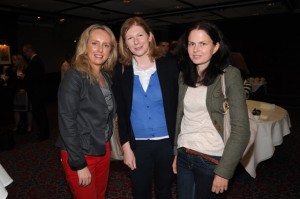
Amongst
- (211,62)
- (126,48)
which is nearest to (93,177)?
(126,48)

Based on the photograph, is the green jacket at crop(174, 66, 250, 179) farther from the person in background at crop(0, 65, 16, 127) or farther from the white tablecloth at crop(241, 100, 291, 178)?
the person in background at crop(0, 65, 16, 127)

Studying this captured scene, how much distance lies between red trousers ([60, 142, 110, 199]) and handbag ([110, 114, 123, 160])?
99 mm

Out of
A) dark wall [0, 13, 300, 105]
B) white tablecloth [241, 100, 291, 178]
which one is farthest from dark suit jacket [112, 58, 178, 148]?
dark wall [0, 13, 300, 105]

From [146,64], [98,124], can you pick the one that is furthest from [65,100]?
[146,64]

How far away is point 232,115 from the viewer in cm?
137

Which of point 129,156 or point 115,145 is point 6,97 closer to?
point 115,145

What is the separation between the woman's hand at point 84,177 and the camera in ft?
5.08

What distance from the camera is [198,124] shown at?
1502 millimetres

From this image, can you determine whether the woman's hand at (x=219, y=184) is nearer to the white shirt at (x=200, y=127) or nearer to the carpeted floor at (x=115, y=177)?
the white shirt at (x=200, y=127)

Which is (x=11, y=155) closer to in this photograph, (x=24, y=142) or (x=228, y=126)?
(x=24, y=142)

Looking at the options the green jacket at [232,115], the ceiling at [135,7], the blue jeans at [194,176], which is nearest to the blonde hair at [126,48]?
the green jacket at [232,115]

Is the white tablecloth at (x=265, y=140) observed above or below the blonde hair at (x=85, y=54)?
below

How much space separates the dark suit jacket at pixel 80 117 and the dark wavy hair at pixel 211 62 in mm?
585

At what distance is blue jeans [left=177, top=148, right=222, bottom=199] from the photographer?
1.49 meters
